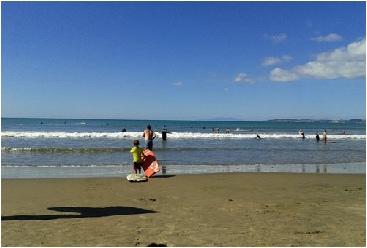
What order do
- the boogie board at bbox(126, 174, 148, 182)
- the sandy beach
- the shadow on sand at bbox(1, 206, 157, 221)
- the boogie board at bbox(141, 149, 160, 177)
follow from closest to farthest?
the sandy beach
the shadow on sand at bbox(1, 206, 157, 221)
the boogie board at bbox(126, 174, 148, 182)
the boogie board at bbox(141, 149, 160, 177)

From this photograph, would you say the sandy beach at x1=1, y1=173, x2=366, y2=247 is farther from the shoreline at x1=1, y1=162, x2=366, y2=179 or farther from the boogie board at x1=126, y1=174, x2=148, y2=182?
the shoreline at x1=1, y1=162, x2=366, y2=179

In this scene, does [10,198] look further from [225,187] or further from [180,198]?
[225,187]

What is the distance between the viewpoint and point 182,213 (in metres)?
7.34

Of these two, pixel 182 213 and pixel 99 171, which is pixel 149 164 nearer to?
pixel 99 171

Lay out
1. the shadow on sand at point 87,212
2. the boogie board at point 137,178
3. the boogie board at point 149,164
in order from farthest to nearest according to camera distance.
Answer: the boogie board at point 149,164
the boogie board at point 137,178
the shadow on sand at point 87,212

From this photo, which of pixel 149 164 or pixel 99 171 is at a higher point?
pixel 149 164

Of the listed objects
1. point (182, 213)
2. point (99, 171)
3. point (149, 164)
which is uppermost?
point (149, 164)

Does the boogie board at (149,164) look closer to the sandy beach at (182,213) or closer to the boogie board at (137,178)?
the boogie board at (137,178)

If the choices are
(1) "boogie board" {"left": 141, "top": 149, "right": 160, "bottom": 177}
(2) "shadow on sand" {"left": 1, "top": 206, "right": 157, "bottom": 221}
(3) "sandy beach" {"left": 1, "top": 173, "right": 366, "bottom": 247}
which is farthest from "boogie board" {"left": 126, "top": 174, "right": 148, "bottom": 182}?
(2) "shadow on sand" {"left": 1, "top": 206, "right": 157, "bottom": 221}

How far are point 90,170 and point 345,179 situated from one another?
33.4 feet

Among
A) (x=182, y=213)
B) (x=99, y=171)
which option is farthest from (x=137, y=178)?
(x=182, y=213)

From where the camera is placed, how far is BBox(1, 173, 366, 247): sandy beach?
5.63m

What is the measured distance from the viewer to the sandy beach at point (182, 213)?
5633mm

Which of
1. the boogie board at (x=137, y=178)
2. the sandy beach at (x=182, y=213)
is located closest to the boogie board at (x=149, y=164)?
the boogie board at (x=137, y=178)
